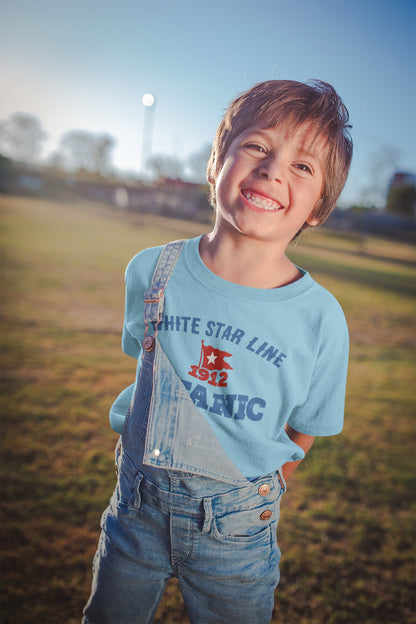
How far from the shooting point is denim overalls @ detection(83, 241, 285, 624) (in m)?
0.96

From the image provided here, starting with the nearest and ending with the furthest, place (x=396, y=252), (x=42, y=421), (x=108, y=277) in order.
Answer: (x=42, y=421), (x=108, y=277), (x=396, y=252)

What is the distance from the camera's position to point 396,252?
502 inches

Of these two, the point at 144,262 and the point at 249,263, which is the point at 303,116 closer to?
the point at 249,263

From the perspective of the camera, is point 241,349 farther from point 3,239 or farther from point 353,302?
point 3,239

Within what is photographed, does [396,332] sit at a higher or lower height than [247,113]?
lower

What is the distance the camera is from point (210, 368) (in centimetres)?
97

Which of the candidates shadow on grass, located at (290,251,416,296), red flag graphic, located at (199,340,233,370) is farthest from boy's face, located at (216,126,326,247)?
shadow on grass, located at (290,251,416,296)

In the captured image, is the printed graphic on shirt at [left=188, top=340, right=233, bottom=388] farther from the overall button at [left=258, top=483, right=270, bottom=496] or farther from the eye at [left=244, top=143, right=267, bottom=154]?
the eye at [left=244, top=143, right=267, bottom=154]

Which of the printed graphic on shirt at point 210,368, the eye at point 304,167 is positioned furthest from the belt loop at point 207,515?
the eye at point 304,167

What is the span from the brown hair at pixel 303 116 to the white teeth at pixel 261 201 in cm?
16

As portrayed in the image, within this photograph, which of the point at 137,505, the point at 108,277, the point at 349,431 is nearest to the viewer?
the point at 137,505

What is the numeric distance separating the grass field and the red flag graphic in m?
0.93

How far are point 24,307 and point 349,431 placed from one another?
14.9 ft

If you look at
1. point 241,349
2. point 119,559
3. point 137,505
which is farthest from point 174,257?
point 119,559
